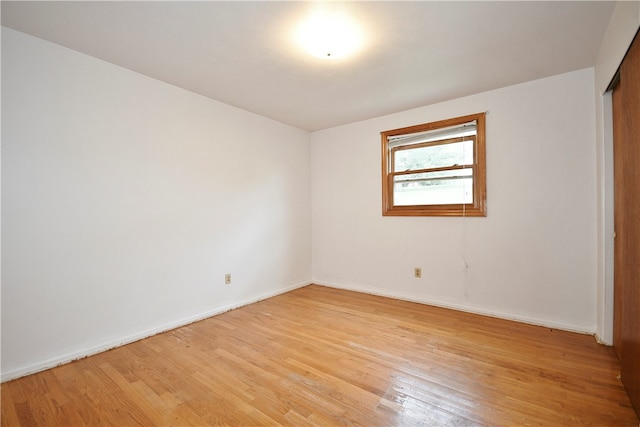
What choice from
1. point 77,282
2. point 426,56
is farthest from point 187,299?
point 426,56

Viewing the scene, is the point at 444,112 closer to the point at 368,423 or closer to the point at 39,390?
the point at 368,423

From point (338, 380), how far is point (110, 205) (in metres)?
2.32

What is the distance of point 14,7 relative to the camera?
175 cm

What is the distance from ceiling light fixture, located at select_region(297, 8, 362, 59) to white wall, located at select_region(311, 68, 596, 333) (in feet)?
5.61

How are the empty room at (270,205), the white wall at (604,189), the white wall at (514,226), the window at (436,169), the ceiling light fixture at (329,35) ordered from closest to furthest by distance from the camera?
the empty room at (270,205)
the ceiling light fixture at (329,35)
the white wall at (604,189)
the white wall at (514,226)
the window at (436,169)

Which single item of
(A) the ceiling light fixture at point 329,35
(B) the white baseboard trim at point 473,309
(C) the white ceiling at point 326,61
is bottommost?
(B) the white baseboard trim at point 473,309

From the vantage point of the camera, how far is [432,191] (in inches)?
138

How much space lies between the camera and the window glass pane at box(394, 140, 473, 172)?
129 inches

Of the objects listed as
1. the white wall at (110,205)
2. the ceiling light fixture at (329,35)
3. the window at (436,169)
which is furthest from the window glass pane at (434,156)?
the white wall at (110,205)

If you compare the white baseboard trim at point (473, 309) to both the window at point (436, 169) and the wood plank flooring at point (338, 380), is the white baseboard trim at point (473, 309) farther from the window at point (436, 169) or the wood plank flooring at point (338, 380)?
the window at point (436, 169)

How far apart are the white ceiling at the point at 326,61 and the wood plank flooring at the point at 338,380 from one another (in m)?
2.39

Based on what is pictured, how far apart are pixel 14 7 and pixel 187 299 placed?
255 cm

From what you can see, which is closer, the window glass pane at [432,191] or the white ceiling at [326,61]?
the white ceiling at [326,61]

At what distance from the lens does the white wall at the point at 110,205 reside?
2.00 m
